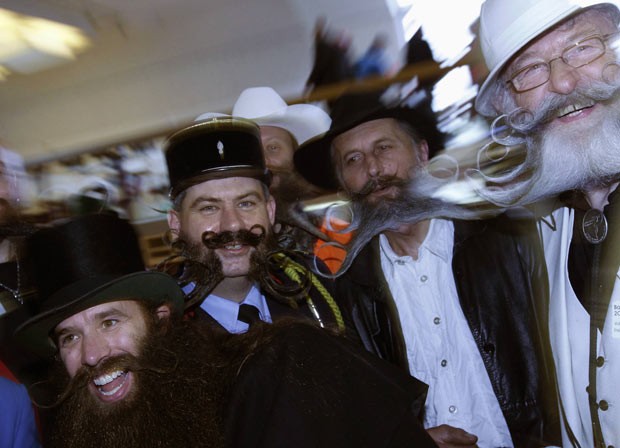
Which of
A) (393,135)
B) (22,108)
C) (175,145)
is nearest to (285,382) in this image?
(175,145)

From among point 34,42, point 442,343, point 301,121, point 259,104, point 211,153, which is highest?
point 34,42

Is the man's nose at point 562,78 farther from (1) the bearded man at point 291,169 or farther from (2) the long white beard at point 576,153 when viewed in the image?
(1) the bearded man at point 291,169

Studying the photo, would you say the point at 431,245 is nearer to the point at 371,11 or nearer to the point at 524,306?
the point at 524,306

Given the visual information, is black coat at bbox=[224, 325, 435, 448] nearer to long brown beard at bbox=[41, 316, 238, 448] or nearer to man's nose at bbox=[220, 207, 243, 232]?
long brown beard at bbox=[41, 316, 238, 448]

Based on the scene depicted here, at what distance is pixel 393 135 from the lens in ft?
6.72

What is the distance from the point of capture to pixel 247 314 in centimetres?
186

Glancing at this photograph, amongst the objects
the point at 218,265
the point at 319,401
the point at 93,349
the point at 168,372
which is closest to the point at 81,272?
the point at 93,349

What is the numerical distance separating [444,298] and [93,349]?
108 cm

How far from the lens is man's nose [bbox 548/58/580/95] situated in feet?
4.63

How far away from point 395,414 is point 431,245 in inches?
32.4

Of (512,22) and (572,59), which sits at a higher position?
(512,22)

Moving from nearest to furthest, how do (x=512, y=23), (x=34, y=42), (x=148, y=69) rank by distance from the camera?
(x=512, y=23)
(x=34, y=42)
(x=148, y=69)

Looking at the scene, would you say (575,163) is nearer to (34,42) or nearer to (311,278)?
(311,278)

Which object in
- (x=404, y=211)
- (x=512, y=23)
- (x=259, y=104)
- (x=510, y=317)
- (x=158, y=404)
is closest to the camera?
(x=158, y=404)
